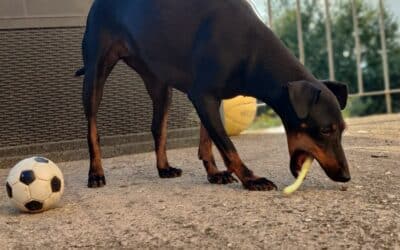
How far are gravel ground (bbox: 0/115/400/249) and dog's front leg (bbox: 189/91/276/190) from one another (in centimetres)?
10

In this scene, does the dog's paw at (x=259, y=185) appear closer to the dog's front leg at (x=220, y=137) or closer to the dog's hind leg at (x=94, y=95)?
the dog's front leg at (x=220, y=137)

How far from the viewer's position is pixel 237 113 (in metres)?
6.09

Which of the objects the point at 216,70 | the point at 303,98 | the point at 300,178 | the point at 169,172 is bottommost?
the point at 169,172

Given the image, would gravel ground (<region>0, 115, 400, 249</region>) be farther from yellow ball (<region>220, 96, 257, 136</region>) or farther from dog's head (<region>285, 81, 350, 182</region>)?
yellow ball (<region>220, 96, 257, 136</region>)

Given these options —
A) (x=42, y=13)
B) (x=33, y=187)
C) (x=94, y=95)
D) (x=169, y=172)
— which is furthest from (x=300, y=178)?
(x=42, y=13)

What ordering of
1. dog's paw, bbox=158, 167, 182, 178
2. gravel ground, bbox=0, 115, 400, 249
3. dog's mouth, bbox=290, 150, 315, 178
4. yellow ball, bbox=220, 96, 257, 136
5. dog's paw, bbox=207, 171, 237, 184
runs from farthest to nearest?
yellow ball, bbox=220, 96, 257, 136, dog's paw, bbox=158, 167, 182, 178, dog's paw, bbox=207, 171, 237, 184, dog's mouth, bbox=290, 150, 315, 178, gravel ground, bbox=0, 115, 400, 249

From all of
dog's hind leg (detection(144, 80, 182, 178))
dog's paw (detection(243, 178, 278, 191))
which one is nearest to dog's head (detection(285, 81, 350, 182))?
dog's paw (detection(243, 178, 278, 191))

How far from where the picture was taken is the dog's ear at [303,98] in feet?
9.07

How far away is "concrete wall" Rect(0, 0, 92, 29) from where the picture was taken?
17.3 ft

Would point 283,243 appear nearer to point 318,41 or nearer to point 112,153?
point 112,153

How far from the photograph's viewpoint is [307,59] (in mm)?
13367

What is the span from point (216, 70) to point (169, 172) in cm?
99

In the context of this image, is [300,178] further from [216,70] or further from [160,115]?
[160,115]

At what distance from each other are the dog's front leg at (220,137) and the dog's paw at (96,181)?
864mm
